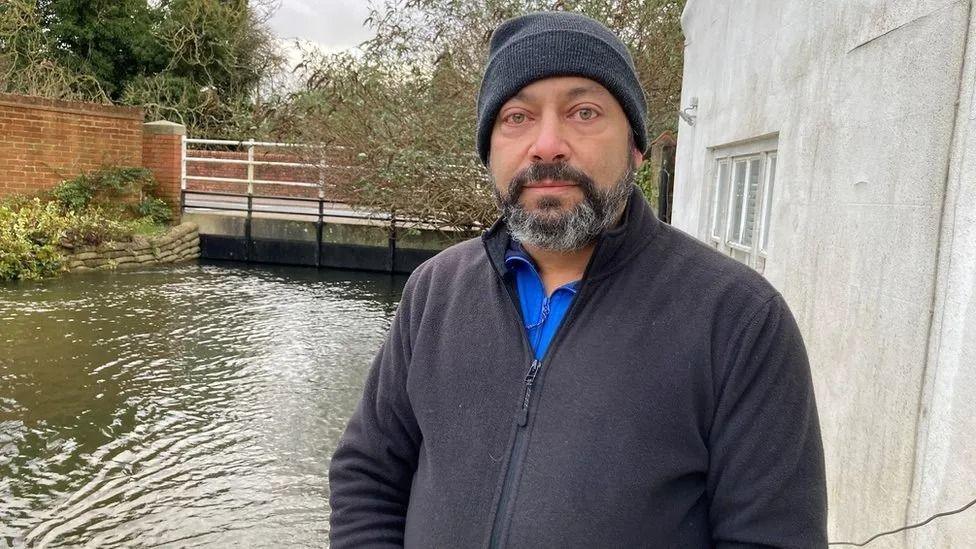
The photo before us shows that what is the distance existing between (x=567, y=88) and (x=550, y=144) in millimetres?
121

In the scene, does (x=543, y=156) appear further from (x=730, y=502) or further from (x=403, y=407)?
(x=730, y=502)

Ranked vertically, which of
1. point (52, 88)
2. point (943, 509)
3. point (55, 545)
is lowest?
point (55, 545)

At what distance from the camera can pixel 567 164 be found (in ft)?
4.90

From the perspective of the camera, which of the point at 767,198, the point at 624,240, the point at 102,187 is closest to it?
the point at 624,240

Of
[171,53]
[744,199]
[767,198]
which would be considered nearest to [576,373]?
[767,198]

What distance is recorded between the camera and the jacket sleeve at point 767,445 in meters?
1.23

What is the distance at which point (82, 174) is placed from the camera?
44.8 feet

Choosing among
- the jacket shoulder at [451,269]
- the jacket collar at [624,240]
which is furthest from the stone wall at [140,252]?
the jacket collar at [624,240]

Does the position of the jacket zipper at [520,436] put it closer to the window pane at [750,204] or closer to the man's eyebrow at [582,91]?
the man's eyebrow at [582,91]

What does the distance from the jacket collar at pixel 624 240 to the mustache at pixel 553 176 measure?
0.29 ft

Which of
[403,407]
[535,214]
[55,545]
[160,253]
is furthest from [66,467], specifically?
[160,253]

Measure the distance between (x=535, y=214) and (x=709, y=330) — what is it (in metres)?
0.41

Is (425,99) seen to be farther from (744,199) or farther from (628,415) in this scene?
(628,415)

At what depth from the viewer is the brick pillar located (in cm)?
1520
